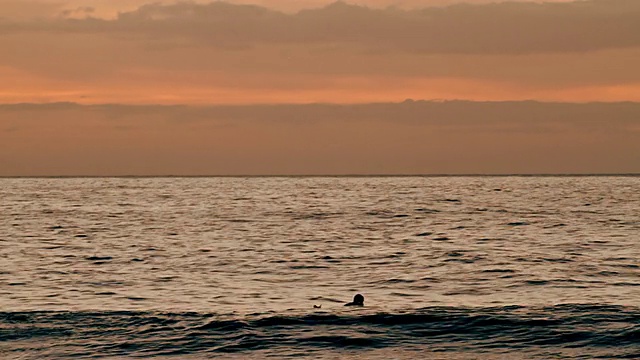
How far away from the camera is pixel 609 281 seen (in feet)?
121

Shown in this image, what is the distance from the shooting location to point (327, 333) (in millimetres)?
A: 25266

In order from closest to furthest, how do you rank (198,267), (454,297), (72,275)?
(454,297)
(72,275)
(198,267)

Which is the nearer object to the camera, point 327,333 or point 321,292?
point 327,333

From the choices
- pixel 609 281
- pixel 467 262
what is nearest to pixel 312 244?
pixel 467 262

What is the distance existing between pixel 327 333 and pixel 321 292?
31.8 ft

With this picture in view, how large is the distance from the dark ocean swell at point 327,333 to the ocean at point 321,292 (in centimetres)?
7

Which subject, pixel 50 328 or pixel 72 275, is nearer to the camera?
pixel 50 328

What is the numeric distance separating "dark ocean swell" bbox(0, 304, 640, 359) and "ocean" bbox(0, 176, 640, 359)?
0.07 metres

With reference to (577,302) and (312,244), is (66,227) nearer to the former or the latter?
(312,244)

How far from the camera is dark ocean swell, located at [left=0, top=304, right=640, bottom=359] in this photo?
23375mm

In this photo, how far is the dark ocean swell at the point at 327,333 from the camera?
23375 millimetres

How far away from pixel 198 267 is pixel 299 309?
14535 mm

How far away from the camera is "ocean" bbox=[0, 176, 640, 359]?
78.7 feet

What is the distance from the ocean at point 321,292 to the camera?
2398 cm
